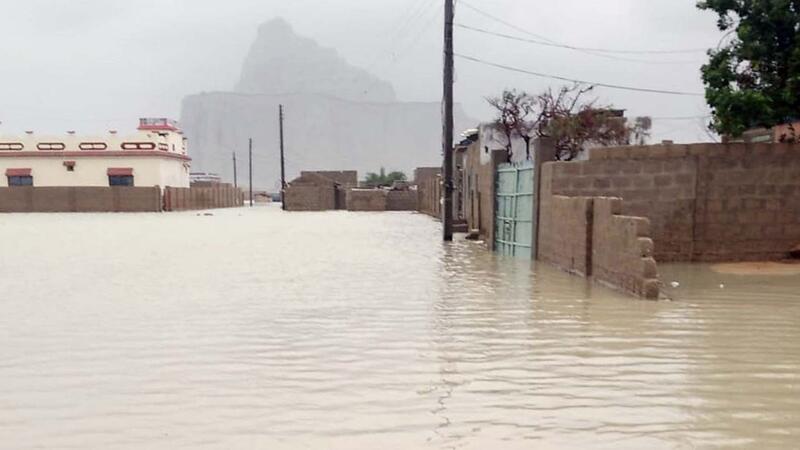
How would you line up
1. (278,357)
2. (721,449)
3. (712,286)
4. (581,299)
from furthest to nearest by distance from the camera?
(712,286)
(581,299)
(278,357)
(721,449)

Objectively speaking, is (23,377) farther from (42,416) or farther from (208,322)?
(208,322)

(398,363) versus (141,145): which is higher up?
(141,145)

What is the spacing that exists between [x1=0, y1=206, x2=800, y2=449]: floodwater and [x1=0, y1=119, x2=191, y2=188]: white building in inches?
1660

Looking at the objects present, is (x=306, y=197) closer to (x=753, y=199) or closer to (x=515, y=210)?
(x=515, y=210)

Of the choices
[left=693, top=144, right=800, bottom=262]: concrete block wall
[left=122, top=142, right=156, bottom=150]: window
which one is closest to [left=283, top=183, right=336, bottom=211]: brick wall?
[left=122, top=142, right=156, bottom=150]: window

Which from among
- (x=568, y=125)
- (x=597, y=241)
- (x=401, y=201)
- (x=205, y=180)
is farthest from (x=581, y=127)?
(x=205, y=180)

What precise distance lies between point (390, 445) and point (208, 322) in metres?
4.21

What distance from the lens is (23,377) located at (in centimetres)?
547

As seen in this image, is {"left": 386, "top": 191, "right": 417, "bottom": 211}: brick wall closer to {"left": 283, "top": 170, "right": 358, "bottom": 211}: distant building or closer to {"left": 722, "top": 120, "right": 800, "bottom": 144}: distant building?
{"left": 283, "top": 170, "right": 358, "bottom": 211}: distant building

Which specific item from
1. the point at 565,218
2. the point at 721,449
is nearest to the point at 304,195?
the point at 565,218

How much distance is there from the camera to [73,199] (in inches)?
1757

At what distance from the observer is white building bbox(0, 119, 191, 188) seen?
1992 inches

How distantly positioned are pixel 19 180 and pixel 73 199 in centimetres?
950

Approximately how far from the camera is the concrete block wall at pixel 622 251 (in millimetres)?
8383
